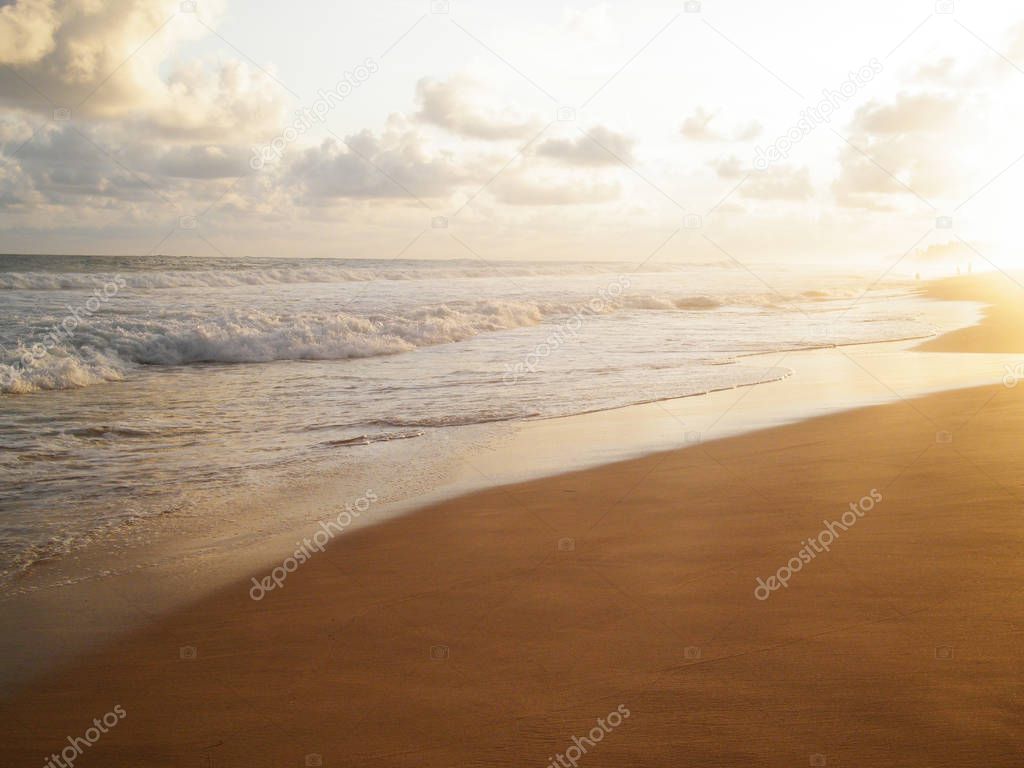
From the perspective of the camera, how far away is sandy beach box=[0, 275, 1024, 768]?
2.96 m

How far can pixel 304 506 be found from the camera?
6.29 m

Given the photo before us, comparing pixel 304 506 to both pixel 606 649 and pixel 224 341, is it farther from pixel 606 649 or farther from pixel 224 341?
pixel 224 341

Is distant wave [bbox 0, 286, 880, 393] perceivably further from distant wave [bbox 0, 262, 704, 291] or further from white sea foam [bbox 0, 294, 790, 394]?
distant wave [bbox 0, 262, 704, 291]

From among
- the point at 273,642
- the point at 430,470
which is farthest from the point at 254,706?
the point at 430,470

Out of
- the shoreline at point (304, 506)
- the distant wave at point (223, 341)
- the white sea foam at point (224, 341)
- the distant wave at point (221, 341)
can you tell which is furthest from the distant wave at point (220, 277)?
the shoreline at point (304, 506)

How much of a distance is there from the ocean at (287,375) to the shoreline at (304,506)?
43 centimetres

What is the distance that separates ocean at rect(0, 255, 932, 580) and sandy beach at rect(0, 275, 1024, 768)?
2.14 metres

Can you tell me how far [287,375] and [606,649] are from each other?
40.1 ft

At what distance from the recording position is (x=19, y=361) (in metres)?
13.9

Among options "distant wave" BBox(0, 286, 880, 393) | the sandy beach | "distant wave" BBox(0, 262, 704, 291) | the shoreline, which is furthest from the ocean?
the sandy beach

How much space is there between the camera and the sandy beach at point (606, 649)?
2.96 meters

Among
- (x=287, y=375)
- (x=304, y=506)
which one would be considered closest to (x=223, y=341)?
(x=287, y=375)

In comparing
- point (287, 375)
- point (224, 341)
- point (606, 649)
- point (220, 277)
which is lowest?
point (606, 649)

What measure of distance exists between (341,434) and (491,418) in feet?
6.45
